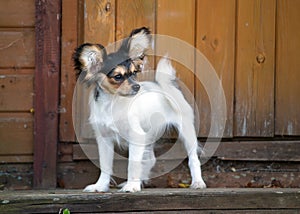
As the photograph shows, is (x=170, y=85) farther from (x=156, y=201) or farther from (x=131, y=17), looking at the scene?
(x=156, y=201)

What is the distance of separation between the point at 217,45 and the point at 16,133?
5.25ft

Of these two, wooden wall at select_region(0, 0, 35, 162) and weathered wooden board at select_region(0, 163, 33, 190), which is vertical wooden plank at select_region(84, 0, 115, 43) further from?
weathered wooden board at select_region(0, 163, 33, 190)

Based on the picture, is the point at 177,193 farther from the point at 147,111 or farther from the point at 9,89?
the point at 9,89

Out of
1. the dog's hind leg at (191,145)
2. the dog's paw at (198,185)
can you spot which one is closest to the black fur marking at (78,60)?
the dog's hind leg at (191,145)

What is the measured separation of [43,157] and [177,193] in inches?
44.9

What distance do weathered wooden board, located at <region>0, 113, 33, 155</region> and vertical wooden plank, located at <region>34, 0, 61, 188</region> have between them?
0.08m

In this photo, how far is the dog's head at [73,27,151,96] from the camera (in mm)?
4914

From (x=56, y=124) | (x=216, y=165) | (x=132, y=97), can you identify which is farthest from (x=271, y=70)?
(x=56, y=124)

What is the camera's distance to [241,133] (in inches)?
223

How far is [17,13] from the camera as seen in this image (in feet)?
18.1

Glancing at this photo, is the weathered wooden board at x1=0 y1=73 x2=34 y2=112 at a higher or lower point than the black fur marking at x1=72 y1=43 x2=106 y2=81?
lower

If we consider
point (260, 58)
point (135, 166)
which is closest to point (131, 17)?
point (260, 58)

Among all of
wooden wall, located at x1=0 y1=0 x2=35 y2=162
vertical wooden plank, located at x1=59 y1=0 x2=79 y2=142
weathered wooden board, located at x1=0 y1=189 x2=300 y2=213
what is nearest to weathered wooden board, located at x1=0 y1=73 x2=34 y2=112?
wooden wall, located at x1=0 y1=0 x2=35 y2=162

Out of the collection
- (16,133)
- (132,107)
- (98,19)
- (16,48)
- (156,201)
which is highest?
(98,19)
